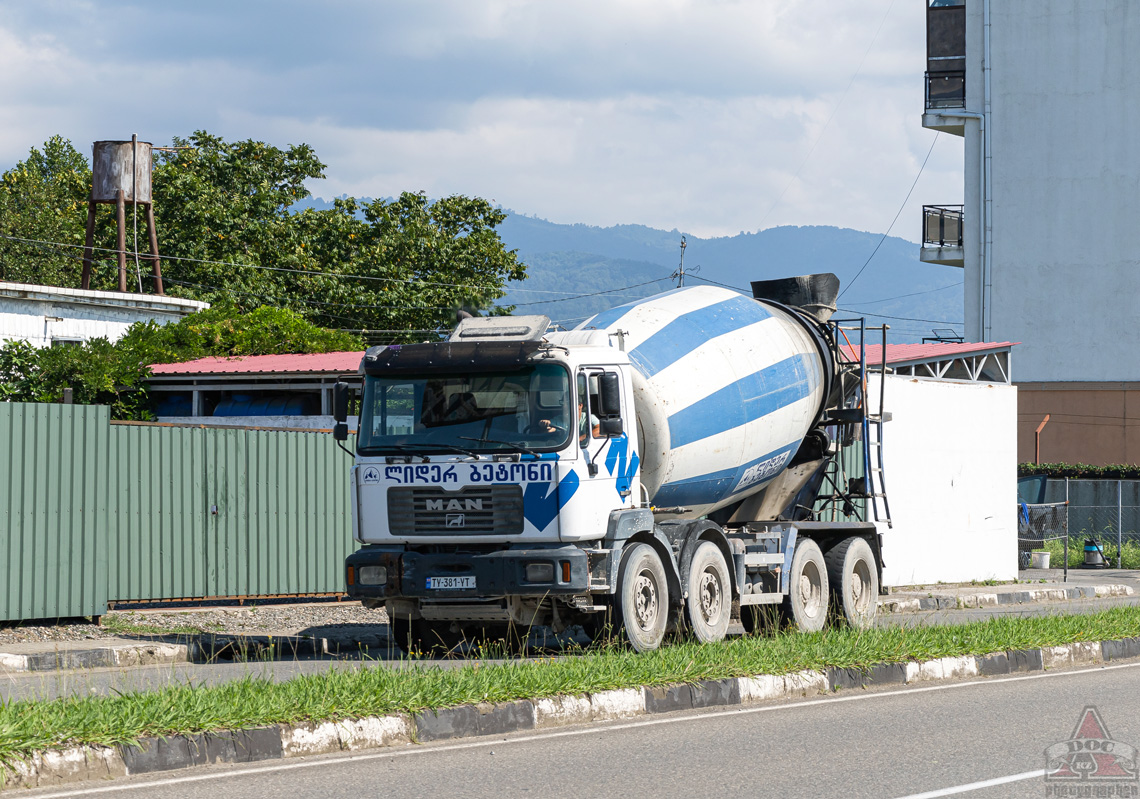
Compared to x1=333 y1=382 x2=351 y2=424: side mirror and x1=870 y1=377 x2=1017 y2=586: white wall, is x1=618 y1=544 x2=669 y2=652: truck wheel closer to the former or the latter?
x1=333 y1=382 x2=351 y2=424: side mirror

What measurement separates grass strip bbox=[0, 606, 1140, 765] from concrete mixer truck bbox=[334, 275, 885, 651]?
0.84 m

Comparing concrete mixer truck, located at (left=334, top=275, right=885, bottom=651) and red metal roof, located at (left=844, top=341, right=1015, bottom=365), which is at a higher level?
red metal roof, located at (left=844, top=341, right=1015, bottom=365)

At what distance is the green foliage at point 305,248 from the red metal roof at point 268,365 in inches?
558

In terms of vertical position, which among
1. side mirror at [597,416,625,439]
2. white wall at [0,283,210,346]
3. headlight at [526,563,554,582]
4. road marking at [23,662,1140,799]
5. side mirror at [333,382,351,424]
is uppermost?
white wall at [0,283,210,346]

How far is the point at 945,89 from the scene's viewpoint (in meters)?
41.3

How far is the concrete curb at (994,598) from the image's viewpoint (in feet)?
62.5

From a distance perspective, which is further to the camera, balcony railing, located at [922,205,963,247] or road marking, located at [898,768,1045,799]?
balcony railing, located at [922,205,963,247]

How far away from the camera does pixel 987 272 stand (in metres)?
40.3

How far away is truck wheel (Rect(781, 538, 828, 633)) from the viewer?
46.1 feet

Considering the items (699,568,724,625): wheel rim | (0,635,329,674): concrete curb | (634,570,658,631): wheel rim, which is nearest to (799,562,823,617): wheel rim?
(699,568,724,625): wheel rim

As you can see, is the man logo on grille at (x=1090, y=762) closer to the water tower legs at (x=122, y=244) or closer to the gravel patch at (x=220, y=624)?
the gravel patch at (x=220, y=624)

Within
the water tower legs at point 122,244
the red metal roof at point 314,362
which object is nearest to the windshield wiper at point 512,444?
the red metal roof at point 314,362

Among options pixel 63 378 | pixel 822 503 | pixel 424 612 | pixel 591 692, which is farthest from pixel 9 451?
pixel 63 378

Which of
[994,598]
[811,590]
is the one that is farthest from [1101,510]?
[811,590]
